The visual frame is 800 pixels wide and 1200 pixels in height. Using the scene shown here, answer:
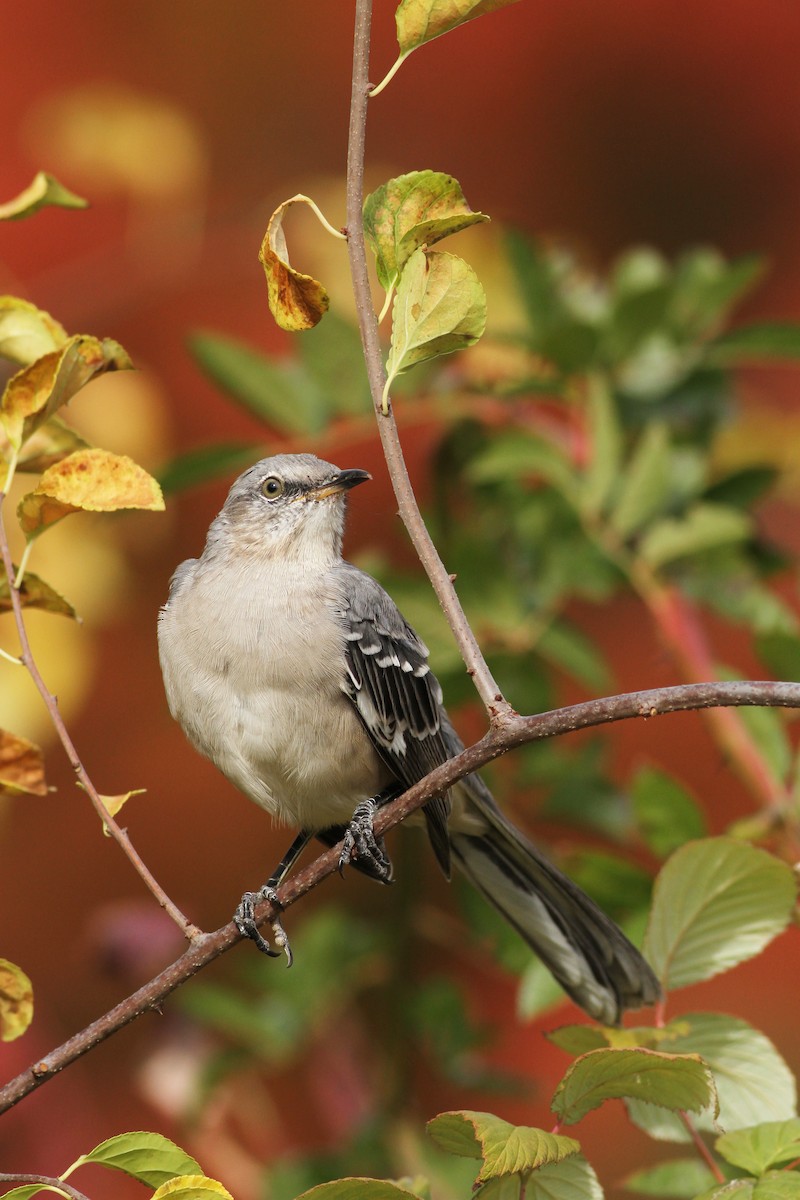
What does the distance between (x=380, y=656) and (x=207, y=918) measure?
1816 millimetres

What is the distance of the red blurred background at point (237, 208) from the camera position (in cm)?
408

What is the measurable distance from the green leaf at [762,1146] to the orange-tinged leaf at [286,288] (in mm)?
1101

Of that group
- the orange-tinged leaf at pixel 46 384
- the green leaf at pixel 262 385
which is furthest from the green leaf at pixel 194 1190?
the green leaf at pixel 262 385

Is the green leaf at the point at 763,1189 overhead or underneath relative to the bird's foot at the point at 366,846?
underneath

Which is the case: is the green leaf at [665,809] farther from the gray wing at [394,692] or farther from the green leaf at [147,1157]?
the green leaf at [147,1157]

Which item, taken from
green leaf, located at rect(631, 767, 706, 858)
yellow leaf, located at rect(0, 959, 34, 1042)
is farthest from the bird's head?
yellow leaf, located at rect(0, 959, 34, 1042)

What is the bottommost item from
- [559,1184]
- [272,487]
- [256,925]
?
[559,1184]

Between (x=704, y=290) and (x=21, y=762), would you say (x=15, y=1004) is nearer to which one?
(x=21, y=762)

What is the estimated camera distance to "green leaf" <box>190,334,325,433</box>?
9.45 ft

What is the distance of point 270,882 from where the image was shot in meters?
2.80

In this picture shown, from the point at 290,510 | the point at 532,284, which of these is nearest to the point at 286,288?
the point at 290,510

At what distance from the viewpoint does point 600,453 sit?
111 inches

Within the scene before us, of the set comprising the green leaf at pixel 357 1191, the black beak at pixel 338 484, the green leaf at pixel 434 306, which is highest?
the black beak at pixel 338 484

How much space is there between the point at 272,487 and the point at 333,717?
0.69 m
